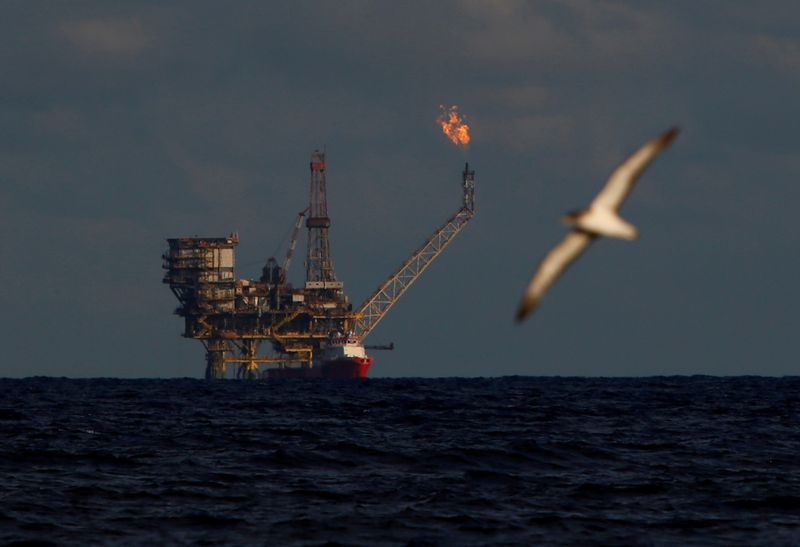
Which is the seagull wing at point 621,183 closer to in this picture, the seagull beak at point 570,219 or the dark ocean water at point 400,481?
the seagull beak at point 570,219

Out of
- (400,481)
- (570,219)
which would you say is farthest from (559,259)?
(400,481)

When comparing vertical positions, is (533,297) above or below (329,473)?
above

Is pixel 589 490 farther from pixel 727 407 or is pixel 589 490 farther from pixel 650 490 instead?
pixel 727 407

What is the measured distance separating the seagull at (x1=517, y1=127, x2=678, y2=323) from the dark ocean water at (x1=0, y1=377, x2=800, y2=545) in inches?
569

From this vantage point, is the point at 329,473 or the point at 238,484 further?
the point at 329,473

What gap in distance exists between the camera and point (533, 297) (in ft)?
43.5

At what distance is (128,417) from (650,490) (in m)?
35.8

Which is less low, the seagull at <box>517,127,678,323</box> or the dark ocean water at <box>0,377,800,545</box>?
the seagull at <box>517,127,678,323</box>

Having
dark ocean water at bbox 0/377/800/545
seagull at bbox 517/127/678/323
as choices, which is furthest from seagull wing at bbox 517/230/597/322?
dark ocean water at bbox 0/377/800/545

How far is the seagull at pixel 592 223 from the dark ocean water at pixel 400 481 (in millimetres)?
14455

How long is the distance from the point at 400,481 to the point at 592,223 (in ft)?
76.0

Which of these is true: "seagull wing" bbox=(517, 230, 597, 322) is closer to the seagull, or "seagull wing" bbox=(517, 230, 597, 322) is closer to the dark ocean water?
the seagull

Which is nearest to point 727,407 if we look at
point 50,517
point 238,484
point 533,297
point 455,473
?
point 455,473

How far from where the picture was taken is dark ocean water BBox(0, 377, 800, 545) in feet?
93.0
